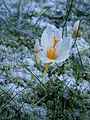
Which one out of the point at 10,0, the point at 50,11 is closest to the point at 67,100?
the point at 50,11

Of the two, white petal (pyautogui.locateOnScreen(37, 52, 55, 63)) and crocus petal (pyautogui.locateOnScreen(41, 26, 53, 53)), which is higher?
crocus petal (pyautogui.locateOnScreen(41, 26, 53, 53))

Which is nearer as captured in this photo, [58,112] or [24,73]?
[58,112]

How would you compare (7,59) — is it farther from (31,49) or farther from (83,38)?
(83,38)

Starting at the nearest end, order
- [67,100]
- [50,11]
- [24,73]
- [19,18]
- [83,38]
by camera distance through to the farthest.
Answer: [67,100], [24,73], [83,38], [19,18], [50,11]

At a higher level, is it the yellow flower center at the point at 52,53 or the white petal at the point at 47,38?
the white petal at the point at 47,38

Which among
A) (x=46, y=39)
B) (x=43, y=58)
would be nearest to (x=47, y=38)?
(x=46, y=39)

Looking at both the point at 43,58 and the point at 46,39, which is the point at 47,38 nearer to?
the point at 46,39

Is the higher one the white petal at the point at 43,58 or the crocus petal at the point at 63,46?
the crocus petal at the point at 63,46

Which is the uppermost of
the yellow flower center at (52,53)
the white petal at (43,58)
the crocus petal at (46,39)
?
the crocus petal at (46,39)
